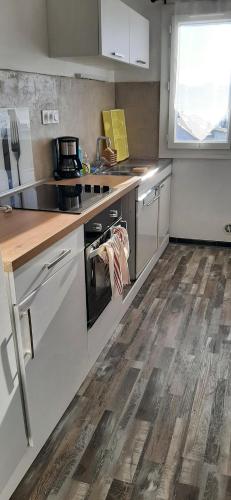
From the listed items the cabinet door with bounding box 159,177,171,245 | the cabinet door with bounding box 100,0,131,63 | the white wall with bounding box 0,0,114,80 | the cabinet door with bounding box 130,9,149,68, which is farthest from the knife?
the cabinet door with bounding box 159,177,171,245

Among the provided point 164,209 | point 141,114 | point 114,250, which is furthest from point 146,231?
point 141,114

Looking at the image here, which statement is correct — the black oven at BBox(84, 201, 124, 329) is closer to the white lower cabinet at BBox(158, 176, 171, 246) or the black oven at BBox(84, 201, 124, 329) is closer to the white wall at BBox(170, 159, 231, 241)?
the white lower cabinet at BBox(158, 176, 171, 246)

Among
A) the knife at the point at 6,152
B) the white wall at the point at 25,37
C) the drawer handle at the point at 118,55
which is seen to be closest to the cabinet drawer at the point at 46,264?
the knife at the point at 6,152

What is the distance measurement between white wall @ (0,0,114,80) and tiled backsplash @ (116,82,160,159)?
1.26m

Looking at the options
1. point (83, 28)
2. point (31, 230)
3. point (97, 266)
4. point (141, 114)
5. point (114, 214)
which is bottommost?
point (97, 266)

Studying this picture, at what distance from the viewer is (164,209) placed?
3.78 meters

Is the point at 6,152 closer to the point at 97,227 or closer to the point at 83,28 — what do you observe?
the point at 97,227

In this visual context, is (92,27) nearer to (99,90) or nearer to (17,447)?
(99,90)

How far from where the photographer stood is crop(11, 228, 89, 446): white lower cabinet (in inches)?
56.1

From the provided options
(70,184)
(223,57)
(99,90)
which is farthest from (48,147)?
(223,57)

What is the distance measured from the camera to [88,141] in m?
3.22

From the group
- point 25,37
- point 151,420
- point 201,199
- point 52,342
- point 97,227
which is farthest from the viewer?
point 201,199

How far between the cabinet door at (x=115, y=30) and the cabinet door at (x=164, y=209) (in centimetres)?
114

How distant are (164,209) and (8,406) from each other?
2713mm
